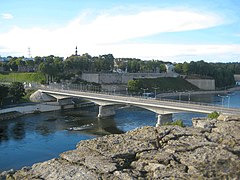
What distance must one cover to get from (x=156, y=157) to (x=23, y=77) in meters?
92.9

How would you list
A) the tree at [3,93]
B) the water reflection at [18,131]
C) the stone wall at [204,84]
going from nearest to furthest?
the water reflection at [18,131] < the tree at [3,93] < the stone wall at [204,84]

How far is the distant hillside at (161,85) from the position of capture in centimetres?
9385

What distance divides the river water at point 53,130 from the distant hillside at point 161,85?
93.6 feet

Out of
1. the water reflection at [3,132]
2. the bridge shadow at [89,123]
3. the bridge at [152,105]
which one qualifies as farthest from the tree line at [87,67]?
the water reflection at [3,132]

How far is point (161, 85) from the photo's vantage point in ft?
354

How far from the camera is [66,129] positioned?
45.0m

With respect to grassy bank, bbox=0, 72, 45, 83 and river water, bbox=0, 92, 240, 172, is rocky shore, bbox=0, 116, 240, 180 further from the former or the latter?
grassy bank, bbox=0, 72, 45, 83

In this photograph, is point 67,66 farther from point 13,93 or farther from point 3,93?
point 3,93

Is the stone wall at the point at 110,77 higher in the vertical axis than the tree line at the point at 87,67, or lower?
lower

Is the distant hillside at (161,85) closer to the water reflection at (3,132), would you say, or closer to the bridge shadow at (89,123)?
the bridge shadow at (89,123)

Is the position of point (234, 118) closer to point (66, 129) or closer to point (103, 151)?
point (103, 151)

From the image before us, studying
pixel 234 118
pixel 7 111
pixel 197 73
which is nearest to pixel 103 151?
pixel 234 118

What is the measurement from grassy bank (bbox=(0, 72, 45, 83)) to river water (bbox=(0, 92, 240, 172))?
3399 centimetres

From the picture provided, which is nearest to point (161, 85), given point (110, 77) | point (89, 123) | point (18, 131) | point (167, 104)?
point (110, 77)
